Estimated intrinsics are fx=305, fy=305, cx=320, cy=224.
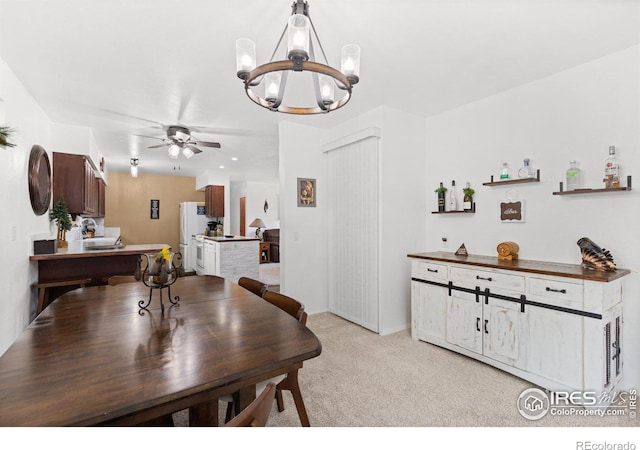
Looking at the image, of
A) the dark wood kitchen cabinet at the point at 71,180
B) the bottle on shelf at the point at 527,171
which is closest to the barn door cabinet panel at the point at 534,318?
the bottle on shelf at the point at 527,171

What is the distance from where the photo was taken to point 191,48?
2.21 meters

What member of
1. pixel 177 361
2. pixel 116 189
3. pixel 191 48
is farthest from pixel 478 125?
pixel 116 189

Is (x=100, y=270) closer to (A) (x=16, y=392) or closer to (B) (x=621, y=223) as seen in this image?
(A) (x=16, y=392)

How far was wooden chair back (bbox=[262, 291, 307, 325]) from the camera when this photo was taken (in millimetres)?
1647

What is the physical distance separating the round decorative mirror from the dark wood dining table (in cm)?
198

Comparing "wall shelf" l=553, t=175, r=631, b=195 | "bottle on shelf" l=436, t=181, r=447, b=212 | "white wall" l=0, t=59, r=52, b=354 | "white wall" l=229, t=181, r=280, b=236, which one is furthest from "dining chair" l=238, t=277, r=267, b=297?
"white wall" l=229, t=181, r=280, b=236

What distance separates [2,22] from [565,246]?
14.1ft

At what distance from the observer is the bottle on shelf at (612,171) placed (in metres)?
2.19

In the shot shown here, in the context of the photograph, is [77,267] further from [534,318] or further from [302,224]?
[534,318]

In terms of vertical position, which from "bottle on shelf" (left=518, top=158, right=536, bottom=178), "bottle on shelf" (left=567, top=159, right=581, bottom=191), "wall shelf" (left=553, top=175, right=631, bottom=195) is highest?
"bottle on shelf" (left=518, top=158, right=536, bottom=178)

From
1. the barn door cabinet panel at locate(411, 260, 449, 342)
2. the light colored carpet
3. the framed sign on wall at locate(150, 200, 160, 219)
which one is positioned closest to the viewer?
the light colored carpet

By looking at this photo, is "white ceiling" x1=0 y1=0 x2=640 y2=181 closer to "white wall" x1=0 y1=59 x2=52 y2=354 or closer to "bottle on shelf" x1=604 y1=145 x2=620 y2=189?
"white wall" x1=0 y1=59 x2=52 y2=354

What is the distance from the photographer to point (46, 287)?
128 inches

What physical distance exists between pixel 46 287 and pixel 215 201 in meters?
4.26
